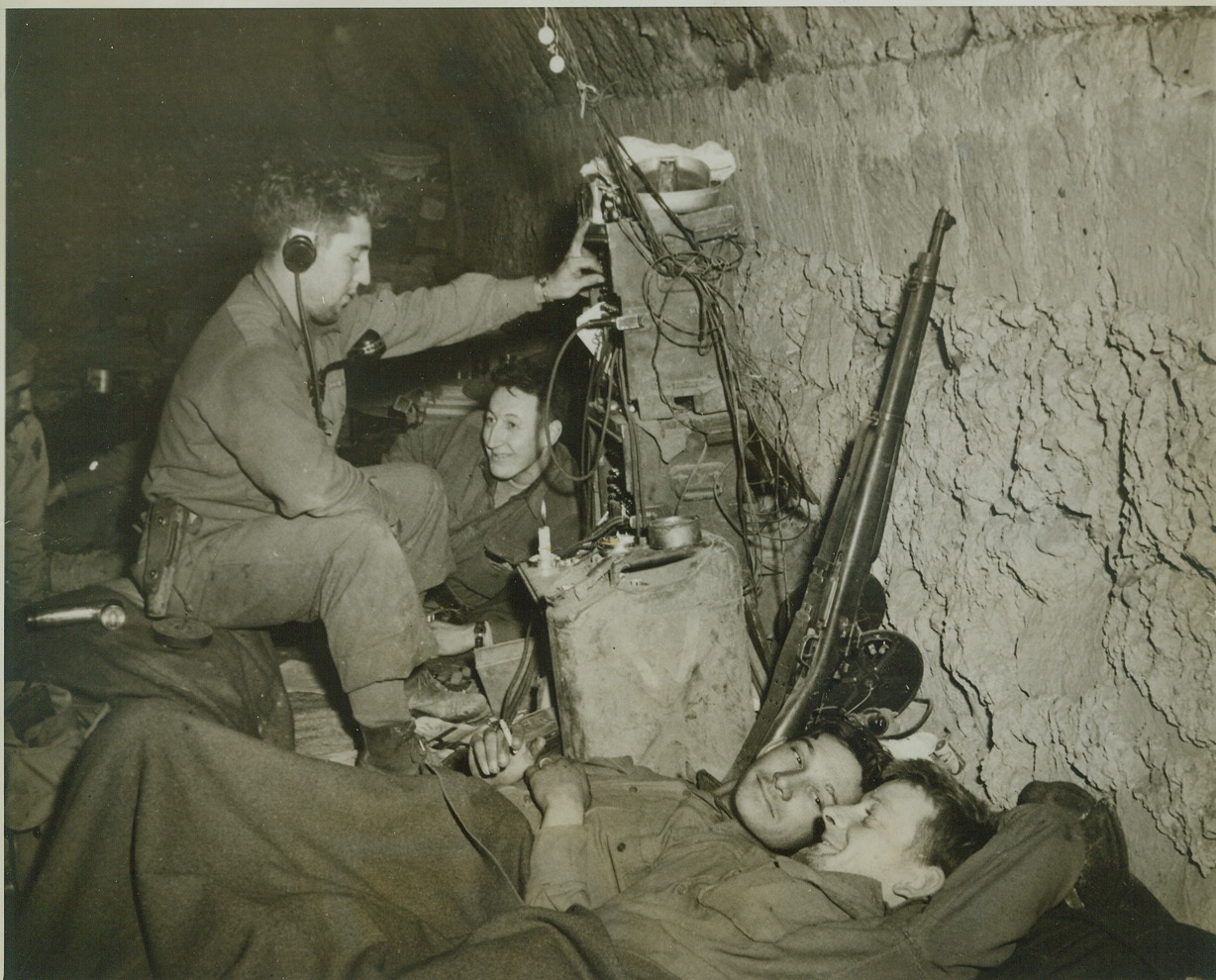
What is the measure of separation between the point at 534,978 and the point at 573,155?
4.64 meters

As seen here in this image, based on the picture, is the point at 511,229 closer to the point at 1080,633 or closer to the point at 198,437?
the point at 198,437

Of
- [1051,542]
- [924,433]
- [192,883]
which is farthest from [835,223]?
[192,883]

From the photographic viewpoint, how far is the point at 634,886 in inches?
78.5

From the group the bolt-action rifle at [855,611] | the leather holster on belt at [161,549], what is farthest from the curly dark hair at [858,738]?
the leather holster on belt at [161,549]

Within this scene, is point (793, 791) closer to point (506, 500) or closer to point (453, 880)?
point (453, 880)

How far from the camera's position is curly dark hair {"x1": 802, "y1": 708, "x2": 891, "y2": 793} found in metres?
2.35

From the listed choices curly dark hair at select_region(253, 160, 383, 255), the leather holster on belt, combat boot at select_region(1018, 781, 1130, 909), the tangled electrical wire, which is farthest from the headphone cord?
combat boot at select_region(1018, 781, 1130, 909)

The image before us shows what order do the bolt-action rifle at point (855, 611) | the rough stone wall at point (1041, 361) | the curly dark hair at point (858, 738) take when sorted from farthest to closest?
the bolt-action rifle at point (855, 611) → the curly dark hair at point (858, 738) → the rough stone wall at point (1041, 361)

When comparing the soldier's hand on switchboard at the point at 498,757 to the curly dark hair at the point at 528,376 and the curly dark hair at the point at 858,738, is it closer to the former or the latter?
the curly dark hair at the point at 858,738

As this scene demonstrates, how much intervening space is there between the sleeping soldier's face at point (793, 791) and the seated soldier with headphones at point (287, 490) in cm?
120

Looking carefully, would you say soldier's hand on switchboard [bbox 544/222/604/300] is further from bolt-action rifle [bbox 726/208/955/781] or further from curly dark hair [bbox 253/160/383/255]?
bolt-action rifle [bbox 726/208/955/781]

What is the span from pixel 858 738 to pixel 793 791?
13.2 inches

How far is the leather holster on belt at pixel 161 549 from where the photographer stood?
263 cm

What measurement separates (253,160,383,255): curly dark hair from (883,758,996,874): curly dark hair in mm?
2630
